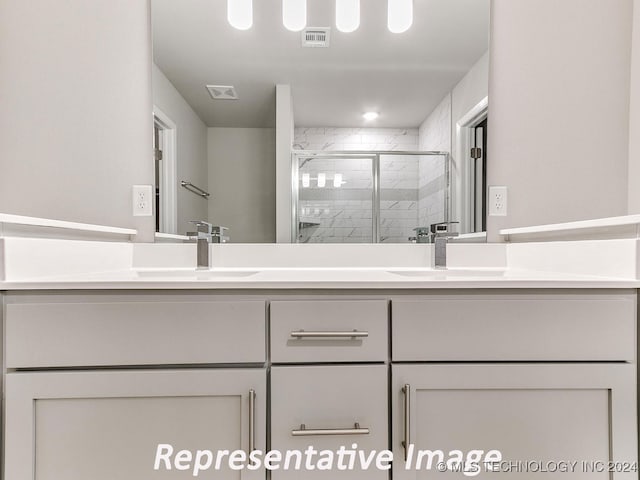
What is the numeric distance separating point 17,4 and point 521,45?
1.86 meters

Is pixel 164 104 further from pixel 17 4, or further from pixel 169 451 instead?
pixel 169 451

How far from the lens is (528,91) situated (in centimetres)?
135

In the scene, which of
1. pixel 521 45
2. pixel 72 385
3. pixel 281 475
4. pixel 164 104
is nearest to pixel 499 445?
pixel 281 475

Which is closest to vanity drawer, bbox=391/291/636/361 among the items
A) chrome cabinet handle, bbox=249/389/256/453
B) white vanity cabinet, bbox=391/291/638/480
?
white vanity cabinet, bbox=391/291/638/480

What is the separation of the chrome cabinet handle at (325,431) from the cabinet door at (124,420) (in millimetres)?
84

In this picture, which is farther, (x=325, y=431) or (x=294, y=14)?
(x=294, y=14)

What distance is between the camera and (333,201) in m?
1.35

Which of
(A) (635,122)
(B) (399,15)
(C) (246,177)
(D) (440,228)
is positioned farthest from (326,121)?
(A) (635,122)

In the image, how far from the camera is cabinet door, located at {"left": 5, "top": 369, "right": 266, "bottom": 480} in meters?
0.78

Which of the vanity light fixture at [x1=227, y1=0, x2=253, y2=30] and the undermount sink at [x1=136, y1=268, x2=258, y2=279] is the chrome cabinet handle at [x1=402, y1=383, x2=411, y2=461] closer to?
the undermount sink at [x1=136, y1=268, x2=258, y2=279]

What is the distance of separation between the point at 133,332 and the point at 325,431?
19.5 inches

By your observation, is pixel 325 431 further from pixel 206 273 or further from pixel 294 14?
pixel 294 14

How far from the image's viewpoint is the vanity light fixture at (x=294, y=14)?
1.33 meters

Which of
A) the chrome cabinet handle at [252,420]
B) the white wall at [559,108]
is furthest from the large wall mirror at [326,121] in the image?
the chrome cabinet handle at [252,420]
